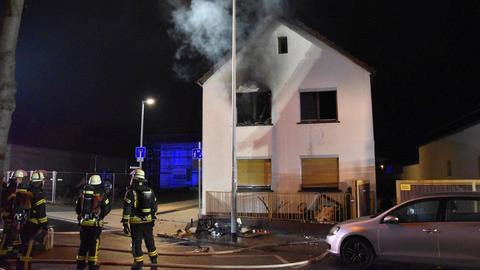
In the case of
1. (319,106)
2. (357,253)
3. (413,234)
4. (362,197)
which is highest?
(319,106)

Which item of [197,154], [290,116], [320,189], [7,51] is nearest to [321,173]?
[320,189]

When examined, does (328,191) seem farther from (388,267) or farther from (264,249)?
(388,267)

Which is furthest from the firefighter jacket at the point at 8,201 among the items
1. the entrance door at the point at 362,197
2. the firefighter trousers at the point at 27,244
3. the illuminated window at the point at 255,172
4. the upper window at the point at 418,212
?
the entrance door at the point at 362,197

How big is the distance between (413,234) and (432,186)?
391 centimetres

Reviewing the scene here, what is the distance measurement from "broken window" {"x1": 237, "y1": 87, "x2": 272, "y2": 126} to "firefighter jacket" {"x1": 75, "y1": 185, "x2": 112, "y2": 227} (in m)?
9.37

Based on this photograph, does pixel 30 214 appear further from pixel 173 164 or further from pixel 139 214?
pixel 173 164

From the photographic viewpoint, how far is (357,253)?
28.5ft

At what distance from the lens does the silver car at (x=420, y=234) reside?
7.68 m

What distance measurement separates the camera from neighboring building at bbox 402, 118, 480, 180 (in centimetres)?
1616

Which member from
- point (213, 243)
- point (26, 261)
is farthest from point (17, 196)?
point (213, 243)

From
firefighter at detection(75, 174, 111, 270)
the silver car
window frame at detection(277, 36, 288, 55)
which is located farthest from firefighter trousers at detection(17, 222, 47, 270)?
window frame at detection(277, 36, 288, 55)

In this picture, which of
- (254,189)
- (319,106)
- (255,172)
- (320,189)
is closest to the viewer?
(320,189)

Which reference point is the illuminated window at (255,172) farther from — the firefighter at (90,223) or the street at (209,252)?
the firefighter at (90,223)

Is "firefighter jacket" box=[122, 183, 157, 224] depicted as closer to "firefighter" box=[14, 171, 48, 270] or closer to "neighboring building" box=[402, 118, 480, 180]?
"firefighter" box=[14, 171, 48, 270]
